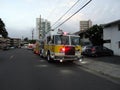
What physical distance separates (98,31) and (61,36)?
1004 inches

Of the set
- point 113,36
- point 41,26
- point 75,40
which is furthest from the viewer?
point 41,26

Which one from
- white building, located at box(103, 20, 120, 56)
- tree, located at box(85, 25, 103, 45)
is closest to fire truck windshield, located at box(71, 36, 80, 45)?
white building, located at box(103, 20, 120, 56)

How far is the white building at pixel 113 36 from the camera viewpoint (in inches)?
1371

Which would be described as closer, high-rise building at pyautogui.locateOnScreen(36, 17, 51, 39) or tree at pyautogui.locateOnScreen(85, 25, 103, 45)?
tree at pyautogui.locateOnScreen(85, 25, 103, 45)

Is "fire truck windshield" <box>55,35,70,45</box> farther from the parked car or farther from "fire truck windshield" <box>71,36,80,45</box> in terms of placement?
the parked car

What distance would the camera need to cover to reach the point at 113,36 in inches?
1439

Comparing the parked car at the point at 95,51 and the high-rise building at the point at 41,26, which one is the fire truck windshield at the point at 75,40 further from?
the high-rise building at the point at 41,26

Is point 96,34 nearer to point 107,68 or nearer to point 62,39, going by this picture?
point 62,39

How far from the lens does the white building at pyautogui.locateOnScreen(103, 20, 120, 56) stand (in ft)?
114

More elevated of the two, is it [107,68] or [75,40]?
[75,40]

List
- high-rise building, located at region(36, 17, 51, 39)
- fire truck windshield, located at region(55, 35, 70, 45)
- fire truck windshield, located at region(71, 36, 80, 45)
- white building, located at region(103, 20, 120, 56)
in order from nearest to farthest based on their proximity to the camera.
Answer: fire truck windshield, located at region(55, 35, 70, 45) < fire truck windshield, located at region(71, 36, 80, 45) < white building, located at region(103, 20, 120, 56) < high-rise building, located at region(36, 17, 51, 39)

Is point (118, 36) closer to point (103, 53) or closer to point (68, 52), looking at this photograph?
point (103, 53)

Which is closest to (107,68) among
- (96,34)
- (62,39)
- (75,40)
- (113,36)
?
(75,40)

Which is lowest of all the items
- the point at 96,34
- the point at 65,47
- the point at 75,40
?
the point at 65,47
